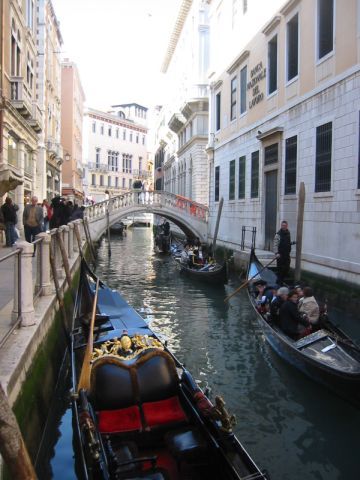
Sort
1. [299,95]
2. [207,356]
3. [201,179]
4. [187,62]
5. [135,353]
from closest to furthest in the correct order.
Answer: [135,353]
[207,356]
[299,95]
[201,179]
[187,62]

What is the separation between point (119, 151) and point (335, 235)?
148ft

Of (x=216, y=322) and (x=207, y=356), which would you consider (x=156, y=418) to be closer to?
(x=207, y=356)

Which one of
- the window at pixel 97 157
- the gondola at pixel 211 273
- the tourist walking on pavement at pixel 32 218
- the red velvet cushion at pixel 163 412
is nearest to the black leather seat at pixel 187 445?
the red velvet cushion at pixel 163 412

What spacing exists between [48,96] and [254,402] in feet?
67.5

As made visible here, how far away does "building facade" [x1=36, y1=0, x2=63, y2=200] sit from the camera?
65.9 ft

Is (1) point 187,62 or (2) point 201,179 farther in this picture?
(1) point 187,62

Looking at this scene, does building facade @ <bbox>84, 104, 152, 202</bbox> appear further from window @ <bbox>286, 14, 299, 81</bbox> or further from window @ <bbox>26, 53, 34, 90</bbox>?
window @ <bbox>286, 14, 299, 81</bbox>

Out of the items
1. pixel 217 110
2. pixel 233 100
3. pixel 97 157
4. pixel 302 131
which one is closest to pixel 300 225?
pixel 302 131

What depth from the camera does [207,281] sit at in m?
11.4

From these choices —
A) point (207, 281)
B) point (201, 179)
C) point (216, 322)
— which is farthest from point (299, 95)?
point (201, 179)

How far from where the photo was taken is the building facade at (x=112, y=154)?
4884 cm

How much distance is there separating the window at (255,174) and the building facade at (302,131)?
0.08 ft

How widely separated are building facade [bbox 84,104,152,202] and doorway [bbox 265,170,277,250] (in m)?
35.0

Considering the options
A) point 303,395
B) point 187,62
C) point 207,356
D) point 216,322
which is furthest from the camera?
point 187,62
